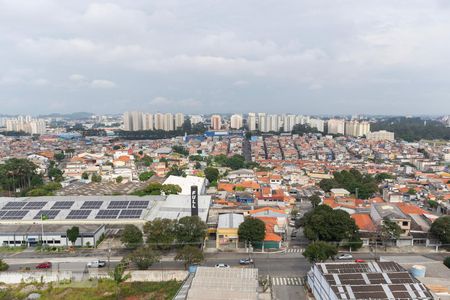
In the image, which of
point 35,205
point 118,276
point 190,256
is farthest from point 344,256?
point 35,205

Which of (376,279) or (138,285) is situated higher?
(376,279)

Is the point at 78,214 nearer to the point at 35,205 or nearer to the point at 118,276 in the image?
the point at 35,205

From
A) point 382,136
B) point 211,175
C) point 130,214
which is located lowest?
point 211,175

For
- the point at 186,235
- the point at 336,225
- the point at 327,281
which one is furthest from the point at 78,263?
the point at 336,225

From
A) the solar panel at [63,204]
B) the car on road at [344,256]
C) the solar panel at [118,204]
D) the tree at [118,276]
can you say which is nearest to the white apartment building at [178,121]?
the solar panel at [63,204]

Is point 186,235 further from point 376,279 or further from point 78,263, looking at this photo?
point 376,279

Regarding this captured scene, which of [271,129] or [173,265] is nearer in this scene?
[173,265]

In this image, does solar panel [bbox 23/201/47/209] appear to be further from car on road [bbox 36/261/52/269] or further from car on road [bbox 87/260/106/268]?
car on road [bbox 87/260/106/268]
